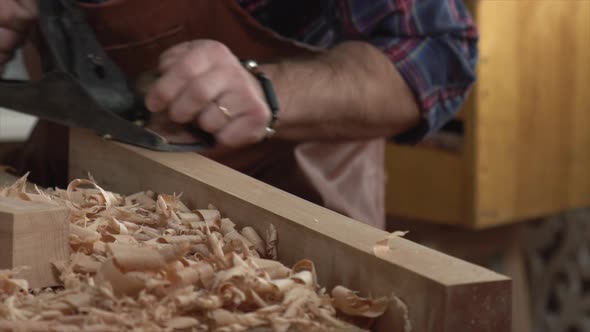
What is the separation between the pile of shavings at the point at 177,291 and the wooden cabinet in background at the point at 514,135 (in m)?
1.56

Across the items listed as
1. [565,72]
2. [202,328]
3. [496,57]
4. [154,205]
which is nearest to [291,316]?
[202,328]

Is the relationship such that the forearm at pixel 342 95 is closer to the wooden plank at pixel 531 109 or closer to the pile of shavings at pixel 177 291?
the pile of shavings at pixel 177 291

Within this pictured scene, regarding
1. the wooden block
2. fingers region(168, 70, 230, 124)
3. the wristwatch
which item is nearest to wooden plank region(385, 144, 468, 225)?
the wristwatch

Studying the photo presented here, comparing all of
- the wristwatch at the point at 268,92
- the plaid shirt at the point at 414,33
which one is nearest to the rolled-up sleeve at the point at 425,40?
the plaid shirt at the point at 414,33

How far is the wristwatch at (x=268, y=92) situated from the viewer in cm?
126

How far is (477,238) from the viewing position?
103 inches

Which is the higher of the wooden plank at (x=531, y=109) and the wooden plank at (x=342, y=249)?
the wooden plank at (x=342, y=249)

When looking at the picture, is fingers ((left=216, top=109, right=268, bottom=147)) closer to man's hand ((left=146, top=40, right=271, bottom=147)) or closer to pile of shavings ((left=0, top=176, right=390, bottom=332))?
man's hand ((left=146, top=40, right=271, bottom=147))

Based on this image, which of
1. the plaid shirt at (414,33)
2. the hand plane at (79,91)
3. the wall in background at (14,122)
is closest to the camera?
the hand plane at (79,91)

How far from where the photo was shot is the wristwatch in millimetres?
1265

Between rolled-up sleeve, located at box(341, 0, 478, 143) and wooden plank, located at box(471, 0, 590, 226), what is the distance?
2.47 feet

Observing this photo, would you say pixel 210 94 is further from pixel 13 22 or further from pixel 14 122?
pixel 14 122

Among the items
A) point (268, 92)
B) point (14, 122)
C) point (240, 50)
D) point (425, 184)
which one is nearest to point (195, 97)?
point (268, 92)

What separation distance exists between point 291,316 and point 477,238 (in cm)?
201
